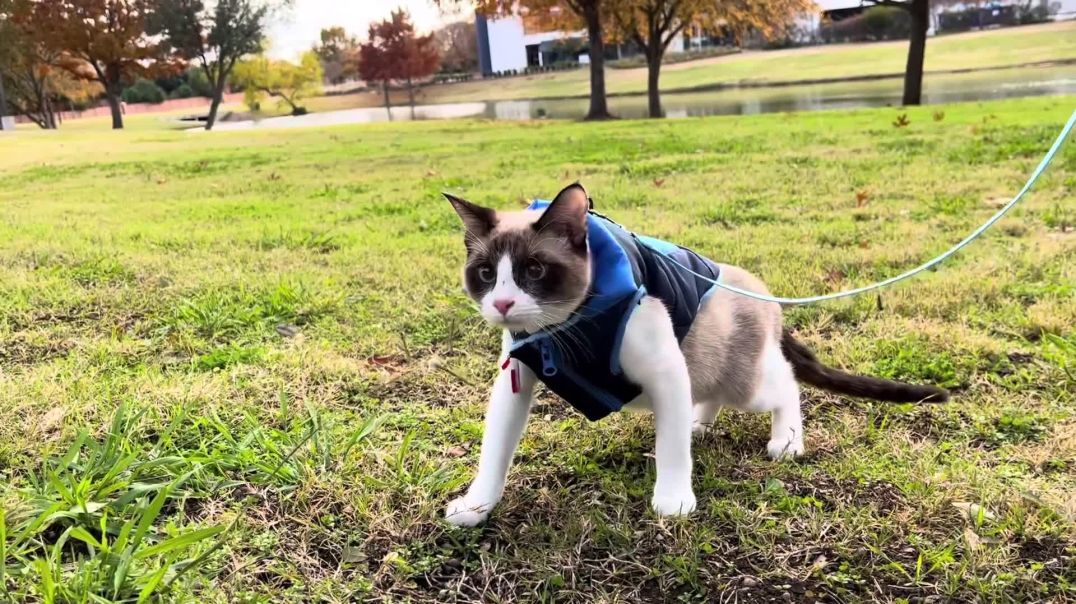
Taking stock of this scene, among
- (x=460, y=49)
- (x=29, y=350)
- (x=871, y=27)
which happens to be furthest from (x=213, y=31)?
(x=871, y=27)

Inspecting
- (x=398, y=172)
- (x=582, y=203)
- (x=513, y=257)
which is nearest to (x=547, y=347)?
(x=513, y=257)

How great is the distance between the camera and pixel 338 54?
55.0 meters

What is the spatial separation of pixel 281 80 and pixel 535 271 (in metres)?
49.3

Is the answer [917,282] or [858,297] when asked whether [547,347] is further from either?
[917,282]

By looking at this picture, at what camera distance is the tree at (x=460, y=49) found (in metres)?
57.6

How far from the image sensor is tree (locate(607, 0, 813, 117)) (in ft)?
70.4

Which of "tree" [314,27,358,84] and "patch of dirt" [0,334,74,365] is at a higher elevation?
"tree" [314,27,358,84]

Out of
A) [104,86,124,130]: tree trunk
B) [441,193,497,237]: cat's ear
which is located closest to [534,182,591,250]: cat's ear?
[441,193,497,237]: cat's ear

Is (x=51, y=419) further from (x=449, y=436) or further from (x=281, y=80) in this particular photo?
(x=281, y=80)

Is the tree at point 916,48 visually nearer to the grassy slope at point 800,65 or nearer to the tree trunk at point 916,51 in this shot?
the tree trunk at point 916,51

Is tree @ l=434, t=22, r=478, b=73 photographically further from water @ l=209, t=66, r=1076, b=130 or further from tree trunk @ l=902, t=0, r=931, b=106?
tree trunk @ l=902, t=0, r=931, b=106

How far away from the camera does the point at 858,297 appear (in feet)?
11.3

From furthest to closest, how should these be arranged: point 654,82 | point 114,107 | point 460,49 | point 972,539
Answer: point 460,49, point 114,107, point 654,82, point 972,539

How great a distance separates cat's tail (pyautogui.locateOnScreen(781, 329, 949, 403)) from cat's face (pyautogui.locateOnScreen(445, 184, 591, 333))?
95 cm
